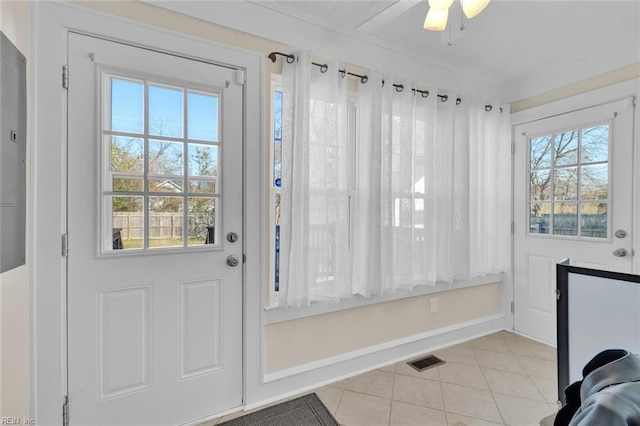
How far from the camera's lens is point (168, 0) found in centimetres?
166

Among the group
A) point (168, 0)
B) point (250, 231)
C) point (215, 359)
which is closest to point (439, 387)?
point (215, 359)

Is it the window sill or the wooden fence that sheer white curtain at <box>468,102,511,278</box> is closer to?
the window sill

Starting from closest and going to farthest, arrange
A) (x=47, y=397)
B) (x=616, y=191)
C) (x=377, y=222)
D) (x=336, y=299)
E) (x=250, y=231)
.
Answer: (x=47, y=397) → (x=250, y=231) → (x=336, y=299) → (x=377, y=222) → (x=616, y=191)

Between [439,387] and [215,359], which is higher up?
[215,359]

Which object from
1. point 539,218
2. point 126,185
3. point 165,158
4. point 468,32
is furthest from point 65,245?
point 539,218

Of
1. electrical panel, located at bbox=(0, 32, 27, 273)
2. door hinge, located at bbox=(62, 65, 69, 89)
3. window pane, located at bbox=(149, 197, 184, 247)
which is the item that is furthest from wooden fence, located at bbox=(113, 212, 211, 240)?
door hinge, located at bbox=(62, 65, 69, 89)

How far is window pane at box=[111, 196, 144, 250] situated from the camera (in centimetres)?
159

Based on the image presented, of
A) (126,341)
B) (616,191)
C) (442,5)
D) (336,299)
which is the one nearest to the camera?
(442,5)

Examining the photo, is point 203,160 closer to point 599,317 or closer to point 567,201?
point 599,317

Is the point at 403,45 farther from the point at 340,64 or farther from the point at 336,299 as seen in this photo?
the point at 336,299

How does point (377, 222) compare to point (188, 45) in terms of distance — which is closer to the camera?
point (188, 45)

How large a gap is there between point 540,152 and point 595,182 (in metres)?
0.52

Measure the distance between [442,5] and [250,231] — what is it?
1500 mm

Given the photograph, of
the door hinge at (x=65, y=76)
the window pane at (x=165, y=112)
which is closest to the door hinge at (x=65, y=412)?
the window pane at (x=165, y=112)
